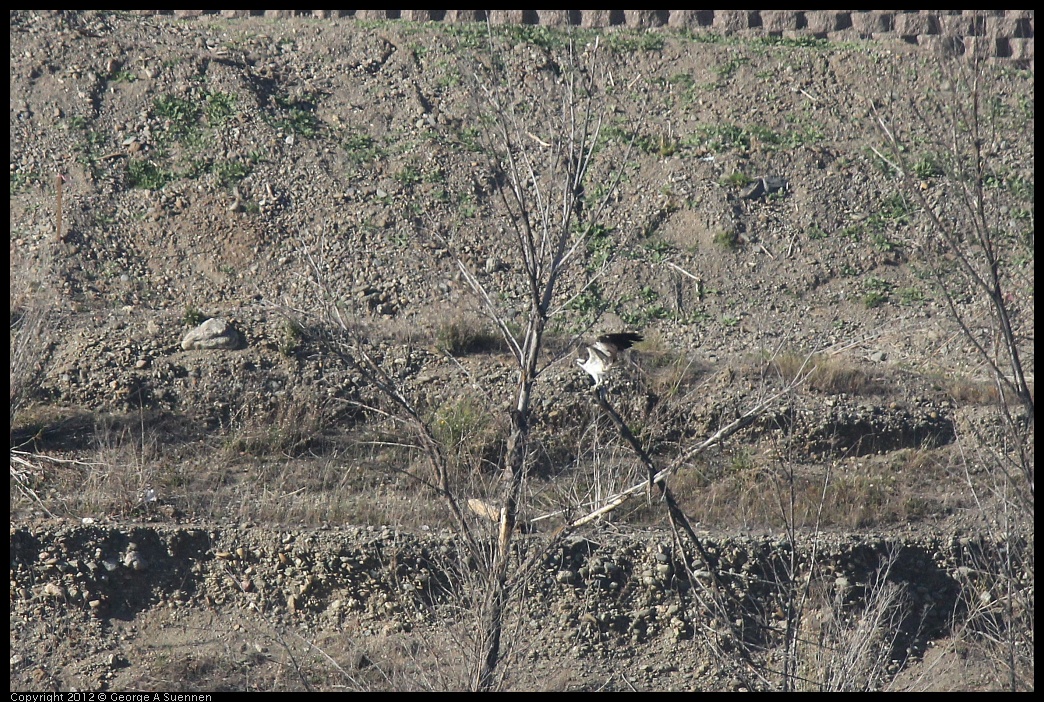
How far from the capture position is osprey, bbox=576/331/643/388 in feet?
17.8

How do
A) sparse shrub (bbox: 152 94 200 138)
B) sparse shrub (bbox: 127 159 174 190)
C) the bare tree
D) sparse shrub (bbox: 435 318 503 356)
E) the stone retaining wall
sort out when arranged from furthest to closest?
the stone retaining wall
sparse shrub (bbox: 152 94 200 138)
sparse shrub (bbox: 127 159 174 190)
sparse shrub (bbox: 435 318 503 356)
the bare tree

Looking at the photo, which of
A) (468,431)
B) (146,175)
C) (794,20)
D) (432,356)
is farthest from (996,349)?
(794,20)

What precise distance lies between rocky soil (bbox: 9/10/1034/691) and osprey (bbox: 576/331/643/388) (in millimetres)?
279

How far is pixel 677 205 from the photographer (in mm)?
12508

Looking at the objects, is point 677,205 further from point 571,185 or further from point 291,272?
point 571,185

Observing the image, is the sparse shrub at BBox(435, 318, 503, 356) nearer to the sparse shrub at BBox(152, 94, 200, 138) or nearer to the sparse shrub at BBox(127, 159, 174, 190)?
the sparse shrub at BBox(127, 159, 174, 190)

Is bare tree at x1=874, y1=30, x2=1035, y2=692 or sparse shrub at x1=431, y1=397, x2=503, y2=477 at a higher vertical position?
bare tree at x1=874, y1=30, x2=1035, y2=692

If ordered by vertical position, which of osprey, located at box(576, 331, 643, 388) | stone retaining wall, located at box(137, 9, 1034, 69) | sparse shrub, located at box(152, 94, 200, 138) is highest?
stone retaining wall, located at box(137, 9, 1034, 69)

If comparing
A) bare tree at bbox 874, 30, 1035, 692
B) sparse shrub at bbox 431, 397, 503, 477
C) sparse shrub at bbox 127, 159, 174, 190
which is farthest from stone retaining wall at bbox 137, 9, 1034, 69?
bare tree at bbox 874, 30, 1035, 692

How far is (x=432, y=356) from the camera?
31.0 ft

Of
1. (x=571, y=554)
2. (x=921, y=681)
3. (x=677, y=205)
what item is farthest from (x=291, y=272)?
(x=921, y=681)

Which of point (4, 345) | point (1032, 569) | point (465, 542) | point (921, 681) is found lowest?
point (921, 681)

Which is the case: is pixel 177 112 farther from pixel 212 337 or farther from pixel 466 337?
pixel 466 337

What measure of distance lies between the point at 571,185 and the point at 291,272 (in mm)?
7051
